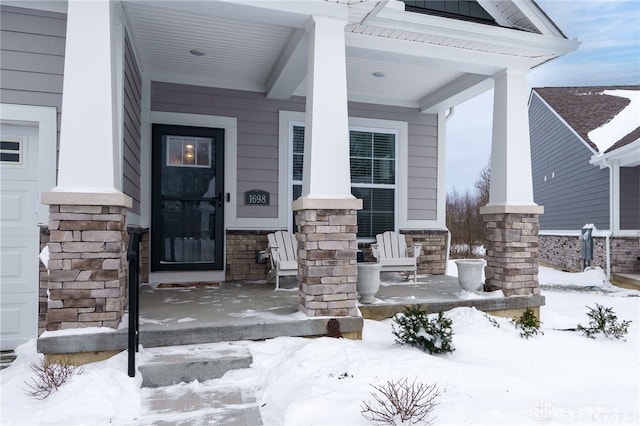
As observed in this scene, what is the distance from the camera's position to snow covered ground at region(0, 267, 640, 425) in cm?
233

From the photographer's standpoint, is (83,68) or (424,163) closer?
(83,68)

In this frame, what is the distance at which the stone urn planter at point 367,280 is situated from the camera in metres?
4.29

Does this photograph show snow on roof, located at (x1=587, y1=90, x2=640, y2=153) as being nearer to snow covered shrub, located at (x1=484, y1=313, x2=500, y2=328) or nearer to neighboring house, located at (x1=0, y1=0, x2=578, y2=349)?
neighboring house, located at (x1=0, y1=0, x2=578, y2=349)

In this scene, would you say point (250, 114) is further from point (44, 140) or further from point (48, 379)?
point (48, 379)

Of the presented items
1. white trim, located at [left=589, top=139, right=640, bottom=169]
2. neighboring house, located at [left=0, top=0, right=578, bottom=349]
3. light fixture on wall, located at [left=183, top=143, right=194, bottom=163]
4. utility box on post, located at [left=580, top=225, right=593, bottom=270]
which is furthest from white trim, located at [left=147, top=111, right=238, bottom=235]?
utility box on post, located at [left=580, top=225, right=593, bottom=270]

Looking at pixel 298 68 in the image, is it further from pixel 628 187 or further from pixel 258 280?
pixel 628 187

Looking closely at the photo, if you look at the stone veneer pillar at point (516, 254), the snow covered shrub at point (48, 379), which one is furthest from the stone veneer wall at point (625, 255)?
the snow covered shrub at point (48, 379)

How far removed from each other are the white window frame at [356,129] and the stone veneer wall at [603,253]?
5.99 meters

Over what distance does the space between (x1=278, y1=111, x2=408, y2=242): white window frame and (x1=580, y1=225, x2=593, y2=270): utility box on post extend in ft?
20.3

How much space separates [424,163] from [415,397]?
5255 millimetres

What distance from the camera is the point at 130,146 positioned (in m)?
4.73

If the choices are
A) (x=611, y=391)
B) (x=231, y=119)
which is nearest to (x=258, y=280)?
(x=231, y=119)

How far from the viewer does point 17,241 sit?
370 cm

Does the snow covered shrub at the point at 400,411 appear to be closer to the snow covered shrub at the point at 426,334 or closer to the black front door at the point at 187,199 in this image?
the snow covered shrub at the point at 426,334
